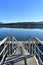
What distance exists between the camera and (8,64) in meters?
3.57

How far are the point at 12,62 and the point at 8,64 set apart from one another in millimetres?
260

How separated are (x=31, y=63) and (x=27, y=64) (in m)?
0.23

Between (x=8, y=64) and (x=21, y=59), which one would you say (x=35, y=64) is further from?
(x=8, y=64)

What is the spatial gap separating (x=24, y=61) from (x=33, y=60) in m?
0.37

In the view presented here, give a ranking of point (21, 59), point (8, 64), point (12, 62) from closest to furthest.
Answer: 1. point (8, 64)
2. point (12, 62)
3. point (21, 59)

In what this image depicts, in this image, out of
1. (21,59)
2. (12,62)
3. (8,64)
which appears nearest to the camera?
(8,64)

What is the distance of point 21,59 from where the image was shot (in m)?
4.10

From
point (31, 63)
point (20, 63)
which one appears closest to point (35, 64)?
point (31, 63)

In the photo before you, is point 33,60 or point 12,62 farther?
point 33,60

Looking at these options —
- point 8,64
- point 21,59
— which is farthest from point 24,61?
point 8,64

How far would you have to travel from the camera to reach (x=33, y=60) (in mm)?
4250

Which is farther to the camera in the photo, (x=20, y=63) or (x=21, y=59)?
(x=21, y=59)

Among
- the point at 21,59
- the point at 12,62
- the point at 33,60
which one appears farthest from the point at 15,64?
the point at 33,60

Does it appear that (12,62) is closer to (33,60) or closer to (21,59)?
(21,59)
